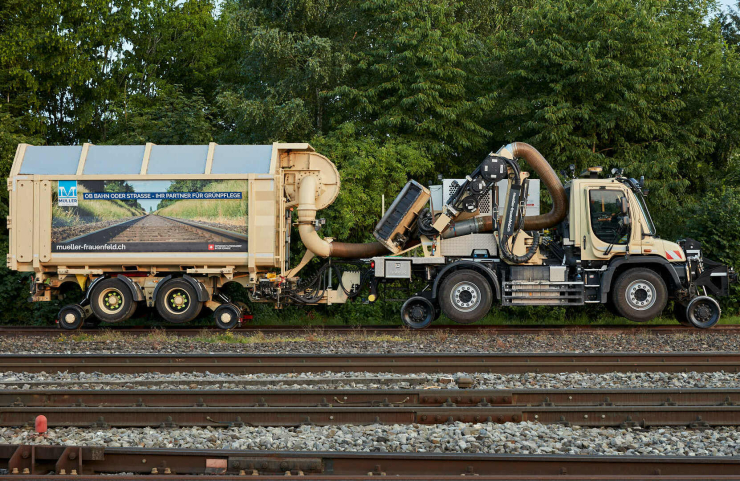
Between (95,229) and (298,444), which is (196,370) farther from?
(95,229)

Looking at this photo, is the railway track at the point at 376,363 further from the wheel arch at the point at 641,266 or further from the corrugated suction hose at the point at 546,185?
the corrugated suction hose at the point at 546,185

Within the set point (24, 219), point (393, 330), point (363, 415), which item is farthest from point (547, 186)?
point (24, 219)

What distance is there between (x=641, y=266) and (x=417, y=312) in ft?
15.7

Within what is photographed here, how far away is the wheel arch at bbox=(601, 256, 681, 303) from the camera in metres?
14.5

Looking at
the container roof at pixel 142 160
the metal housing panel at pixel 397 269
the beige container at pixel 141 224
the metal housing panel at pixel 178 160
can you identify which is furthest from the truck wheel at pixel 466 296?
the metal housing panel at pixel 178 160

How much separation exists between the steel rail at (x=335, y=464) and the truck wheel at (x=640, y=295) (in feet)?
30.2

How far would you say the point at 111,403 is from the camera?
25.5 ft

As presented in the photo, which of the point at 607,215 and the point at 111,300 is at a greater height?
the point at 607,215

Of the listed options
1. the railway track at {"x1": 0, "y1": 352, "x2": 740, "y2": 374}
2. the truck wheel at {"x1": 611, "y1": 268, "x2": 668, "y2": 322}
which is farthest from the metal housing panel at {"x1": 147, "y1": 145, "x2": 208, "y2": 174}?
the truck wheel at {"x1": 611, "y1": 268, "x2": 668, "y2": 322}

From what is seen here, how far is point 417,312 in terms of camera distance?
15.1m

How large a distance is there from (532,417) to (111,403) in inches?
177

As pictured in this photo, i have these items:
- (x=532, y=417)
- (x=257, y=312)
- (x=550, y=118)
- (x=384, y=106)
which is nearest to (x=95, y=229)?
(x=257, y=312)

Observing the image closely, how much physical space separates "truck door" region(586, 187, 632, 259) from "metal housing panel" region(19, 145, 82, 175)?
35.9 feet

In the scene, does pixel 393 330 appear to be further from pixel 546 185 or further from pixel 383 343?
pixel 546 185
